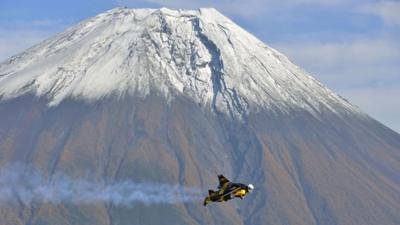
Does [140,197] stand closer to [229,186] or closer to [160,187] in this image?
[160,187]

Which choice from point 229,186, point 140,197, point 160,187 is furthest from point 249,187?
point 140,197

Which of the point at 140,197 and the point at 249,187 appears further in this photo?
the point at 140,197

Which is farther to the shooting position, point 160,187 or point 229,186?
point 160,187

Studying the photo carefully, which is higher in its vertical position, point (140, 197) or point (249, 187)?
point (140, 197)

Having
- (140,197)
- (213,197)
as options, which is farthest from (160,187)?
(213,197)

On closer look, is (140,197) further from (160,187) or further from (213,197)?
(213,197)

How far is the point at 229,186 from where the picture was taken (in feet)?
470

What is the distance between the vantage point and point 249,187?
14200 cm

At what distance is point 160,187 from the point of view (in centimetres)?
18138

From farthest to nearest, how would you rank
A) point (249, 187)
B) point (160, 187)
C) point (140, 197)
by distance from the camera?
point (140, 197) < point (160, 187) < point (249, 187)

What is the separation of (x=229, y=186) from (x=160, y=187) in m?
39.4

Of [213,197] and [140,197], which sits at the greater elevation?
[140,197]

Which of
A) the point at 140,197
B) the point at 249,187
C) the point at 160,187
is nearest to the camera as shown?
the point at 249,187

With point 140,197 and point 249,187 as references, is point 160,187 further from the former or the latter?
point 249,187
